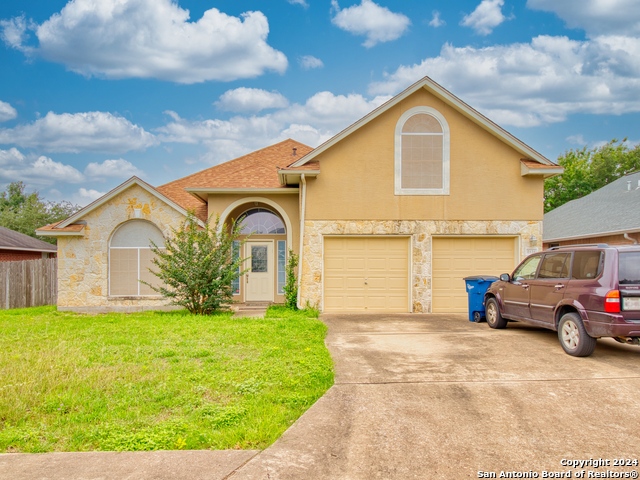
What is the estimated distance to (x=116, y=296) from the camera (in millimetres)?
15047

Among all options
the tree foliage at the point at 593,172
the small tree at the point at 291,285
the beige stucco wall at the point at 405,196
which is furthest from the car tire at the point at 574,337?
the tree foliage at the point at 593,172

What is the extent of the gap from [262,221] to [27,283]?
428 inches

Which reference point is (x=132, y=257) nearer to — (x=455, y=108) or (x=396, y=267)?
(x=396, y=267)

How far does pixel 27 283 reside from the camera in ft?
62.2

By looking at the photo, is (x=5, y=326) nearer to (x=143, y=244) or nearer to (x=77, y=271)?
(x=77, y=271)

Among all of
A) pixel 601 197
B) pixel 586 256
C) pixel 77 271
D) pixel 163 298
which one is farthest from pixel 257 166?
pixel 601 197

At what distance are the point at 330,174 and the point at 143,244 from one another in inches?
270

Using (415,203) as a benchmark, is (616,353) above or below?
below

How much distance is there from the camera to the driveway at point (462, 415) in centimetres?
399

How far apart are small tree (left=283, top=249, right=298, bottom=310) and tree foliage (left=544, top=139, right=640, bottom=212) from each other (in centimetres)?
3566

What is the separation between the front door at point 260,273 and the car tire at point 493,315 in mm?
7784

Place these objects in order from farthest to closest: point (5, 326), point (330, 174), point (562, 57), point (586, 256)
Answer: point (562, 57) < point (330, 174) < point (5, 326) < point (586, 256)

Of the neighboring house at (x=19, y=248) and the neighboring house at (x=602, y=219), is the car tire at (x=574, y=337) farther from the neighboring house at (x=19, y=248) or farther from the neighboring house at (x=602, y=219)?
the neighboring house at (x=19, y=248)

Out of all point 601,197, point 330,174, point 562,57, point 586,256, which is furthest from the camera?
point 601,197
